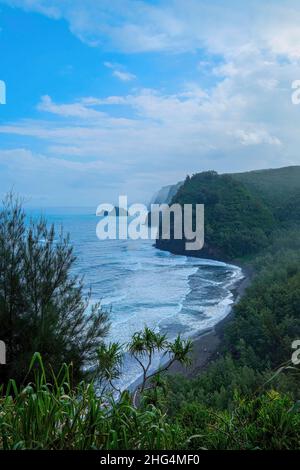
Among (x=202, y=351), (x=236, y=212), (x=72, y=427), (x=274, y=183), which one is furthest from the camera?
(x=274, y=183)

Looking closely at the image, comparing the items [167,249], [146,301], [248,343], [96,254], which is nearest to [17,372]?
[248,343]

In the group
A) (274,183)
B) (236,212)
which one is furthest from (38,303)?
(274,183)

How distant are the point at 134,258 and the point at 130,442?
6610cm

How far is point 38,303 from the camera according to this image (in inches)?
422

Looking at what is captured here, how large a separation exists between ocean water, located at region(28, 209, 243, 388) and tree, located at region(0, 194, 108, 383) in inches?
203

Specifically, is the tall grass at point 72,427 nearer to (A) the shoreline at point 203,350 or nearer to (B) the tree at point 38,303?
(B) the tree at point 38,303

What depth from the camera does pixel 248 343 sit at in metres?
21.2

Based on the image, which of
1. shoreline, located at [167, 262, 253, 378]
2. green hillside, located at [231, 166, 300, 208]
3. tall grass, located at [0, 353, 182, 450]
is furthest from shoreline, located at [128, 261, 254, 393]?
green hillside, located at [231, 166, 300, 208]

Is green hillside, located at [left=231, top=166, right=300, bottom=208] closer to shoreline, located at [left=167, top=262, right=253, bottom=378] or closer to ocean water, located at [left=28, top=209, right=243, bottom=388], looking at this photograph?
ocean water, located at [left=28, top=209, right=243, bottom=388]

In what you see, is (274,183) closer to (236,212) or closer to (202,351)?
(236,212)

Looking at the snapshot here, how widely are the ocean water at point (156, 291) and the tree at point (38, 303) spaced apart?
203 inches

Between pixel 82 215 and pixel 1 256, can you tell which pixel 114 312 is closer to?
pixel 1 256

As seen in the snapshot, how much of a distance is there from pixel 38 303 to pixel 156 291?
1265 inches

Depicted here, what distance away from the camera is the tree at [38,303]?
9719 millimetres
